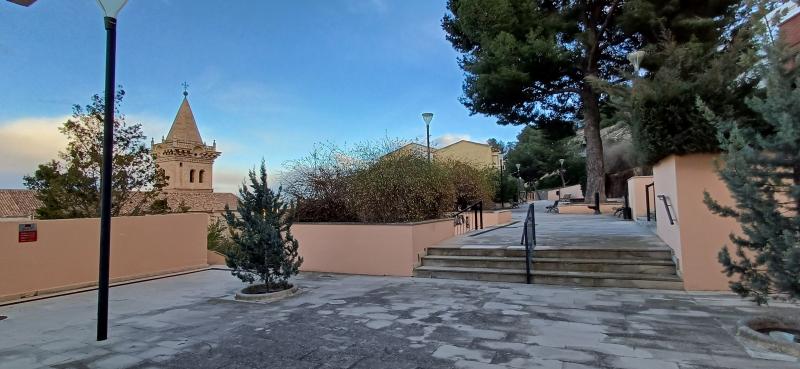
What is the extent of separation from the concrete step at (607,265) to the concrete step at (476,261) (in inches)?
12.3

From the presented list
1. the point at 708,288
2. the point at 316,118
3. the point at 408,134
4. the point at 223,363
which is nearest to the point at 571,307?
the point at 708,288

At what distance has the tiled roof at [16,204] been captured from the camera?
94.4 ft

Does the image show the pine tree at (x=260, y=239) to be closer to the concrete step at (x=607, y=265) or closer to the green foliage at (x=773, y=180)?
the concrete step at (x=607, y=265)

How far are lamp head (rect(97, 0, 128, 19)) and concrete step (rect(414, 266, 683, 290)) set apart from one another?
5.09 metres

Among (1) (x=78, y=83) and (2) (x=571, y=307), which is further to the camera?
(1) (x=78, y=83)

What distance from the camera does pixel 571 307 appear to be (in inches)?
177

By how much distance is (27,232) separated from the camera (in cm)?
591

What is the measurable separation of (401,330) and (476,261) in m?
3.05

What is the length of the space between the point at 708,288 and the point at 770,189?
248 centimetres

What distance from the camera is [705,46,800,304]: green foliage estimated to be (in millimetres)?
2773

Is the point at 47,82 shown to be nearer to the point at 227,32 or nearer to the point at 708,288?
the point at 227,32

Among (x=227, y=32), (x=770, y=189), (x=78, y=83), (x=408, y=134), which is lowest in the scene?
(x=770, y=189)

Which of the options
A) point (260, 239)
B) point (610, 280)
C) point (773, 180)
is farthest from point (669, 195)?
point (260, 239)

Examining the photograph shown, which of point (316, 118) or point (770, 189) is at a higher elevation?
point (316, 118)
